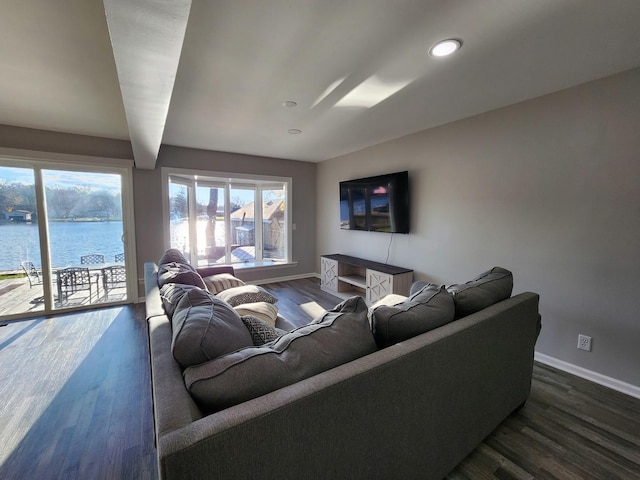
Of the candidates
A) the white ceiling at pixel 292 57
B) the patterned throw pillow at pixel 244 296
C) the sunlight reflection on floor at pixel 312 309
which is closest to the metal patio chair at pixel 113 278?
the white ceiling at pixel 292 57

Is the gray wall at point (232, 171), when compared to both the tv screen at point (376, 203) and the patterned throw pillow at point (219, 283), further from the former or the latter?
the patterned throw pillow at point (219, 283)

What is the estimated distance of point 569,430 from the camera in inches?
67.7

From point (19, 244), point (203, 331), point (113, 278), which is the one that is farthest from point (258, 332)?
point (19, 244)

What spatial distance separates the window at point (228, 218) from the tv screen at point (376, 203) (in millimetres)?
1330

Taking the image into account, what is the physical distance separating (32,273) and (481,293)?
4.99 metres

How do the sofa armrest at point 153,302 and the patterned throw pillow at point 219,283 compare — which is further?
the patterned throw pillow at point 219,283

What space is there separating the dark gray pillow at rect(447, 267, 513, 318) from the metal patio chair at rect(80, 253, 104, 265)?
447 cm

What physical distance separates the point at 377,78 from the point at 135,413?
2966 millimetres

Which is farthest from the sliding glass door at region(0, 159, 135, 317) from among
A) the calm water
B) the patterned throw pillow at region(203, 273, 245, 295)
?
the patterned throw pillow at region(203, 273, 245, 295)

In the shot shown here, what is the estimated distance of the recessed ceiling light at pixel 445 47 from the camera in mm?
1674

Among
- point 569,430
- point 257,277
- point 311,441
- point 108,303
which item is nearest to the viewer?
point 311,441

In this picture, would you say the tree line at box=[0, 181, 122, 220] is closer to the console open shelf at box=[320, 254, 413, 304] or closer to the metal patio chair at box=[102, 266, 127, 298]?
the metal patio chair at box=[102, 266, 127, 298]

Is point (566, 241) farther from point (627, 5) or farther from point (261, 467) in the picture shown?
point (261, 467)

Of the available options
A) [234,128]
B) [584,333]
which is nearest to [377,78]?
[234,128]
